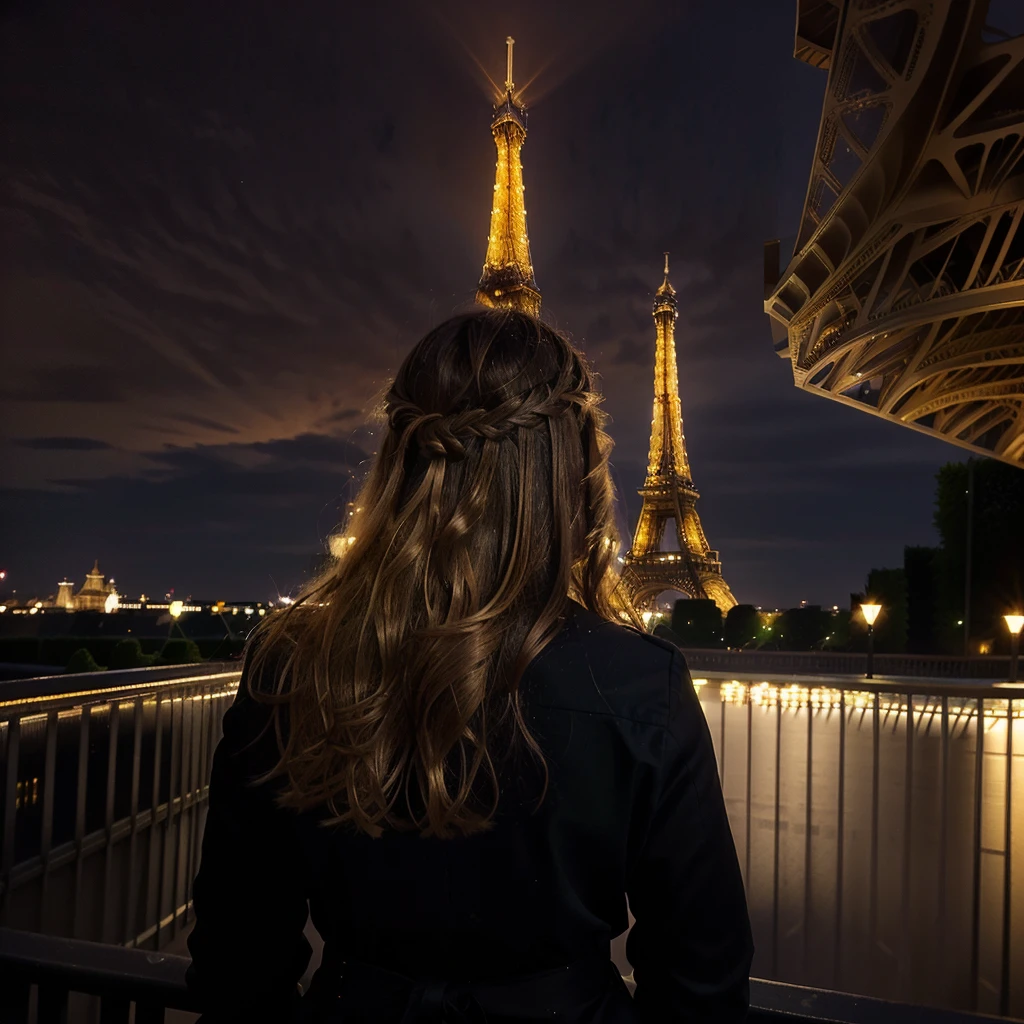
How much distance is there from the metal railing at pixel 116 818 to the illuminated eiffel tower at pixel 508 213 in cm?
2666

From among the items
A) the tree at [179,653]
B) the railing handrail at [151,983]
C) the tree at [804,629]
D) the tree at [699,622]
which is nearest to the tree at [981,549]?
the tree at [804,629]

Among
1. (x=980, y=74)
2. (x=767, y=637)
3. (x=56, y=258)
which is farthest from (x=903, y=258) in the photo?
(x=56, y=258)

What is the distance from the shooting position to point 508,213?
32.9 m

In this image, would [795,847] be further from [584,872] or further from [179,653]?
[179,653]

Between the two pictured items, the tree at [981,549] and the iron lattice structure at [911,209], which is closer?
the iron lattice structure at [911,209]

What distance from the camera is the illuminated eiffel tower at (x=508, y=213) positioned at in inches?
1236

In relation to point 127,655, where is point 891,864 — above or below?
above

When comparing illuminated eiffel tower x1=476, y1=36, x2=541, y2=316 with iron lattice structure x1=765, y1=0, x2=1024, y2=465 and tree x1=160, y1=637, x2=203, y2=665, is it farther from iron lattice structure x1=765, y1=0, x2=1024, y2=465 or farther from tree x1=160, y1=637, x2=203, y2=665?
tree x1=160, y1=637, x2=203, y2=665

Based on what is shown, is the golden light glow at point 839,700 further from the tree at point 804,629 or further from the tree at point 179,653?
the tree at point 804,629

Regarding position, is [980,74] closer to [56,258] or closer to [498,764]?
[498,764]

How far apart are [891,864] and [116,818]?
4093mm

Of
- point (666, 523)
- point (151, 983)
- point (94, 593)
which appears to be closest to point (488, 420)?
point (151, 983)

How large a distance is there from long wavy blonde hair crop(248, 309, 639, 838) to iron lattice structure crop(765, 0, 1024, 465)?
40.8 feet

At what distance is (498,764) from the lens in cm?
90
